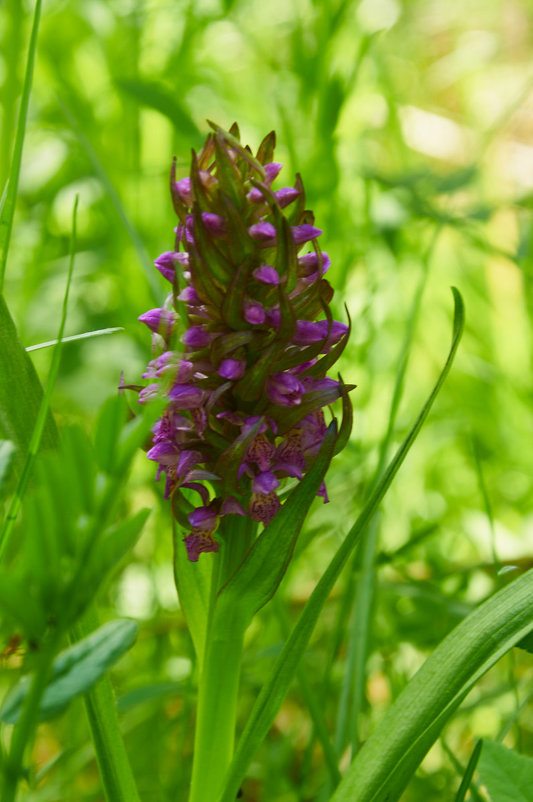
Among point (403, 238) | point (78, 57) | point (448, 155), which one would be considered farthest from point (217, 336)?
point (448, 155)

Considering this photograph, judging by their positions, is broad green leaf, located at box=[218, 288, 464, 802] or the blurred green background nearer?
broad green leaf, located at box=[218, 288, 464, 802]

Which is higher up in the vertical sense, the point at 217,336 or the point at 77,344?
the point at 217,336

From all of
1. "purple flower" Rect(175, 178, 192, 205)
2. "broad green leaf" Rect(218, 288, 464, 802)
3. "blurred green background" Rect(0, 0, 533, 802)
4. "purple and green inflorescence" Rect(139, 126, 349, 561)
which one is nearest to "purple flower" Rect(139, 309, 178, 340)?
"purple and green inflorescence" Rect(139, 126, 349, 561)

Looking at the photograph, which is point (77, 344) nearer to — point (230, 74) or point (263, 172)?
point (230, 74)

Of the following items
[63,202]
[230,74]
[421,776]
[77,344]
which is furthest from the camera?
[230,74]

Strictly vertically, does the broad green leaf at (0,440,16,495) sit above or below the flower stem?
above

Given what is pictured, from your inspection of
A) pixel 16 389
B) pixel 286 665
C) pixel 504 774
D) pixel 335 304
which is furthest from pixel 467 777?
pixel 335 304

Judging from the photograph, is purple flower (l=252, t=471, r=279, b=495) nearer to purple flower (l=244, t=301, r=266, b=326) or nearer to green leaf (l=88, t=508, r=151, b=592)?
purple flower (l=244, t=301, r=266, b=326)

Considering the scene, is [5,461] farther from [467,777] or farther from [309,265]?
[467,777]
